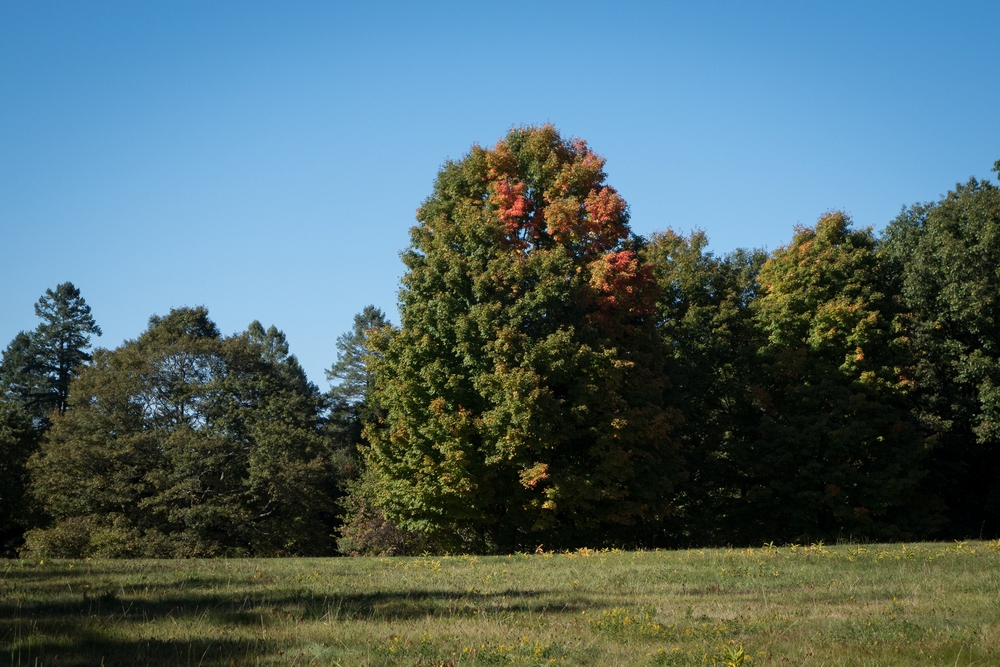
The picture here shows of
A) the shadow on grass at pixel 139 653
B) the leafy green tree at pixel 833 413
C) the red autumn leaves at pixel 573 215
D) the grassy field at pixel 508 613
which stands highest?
the red autumn leaves at pixel 573 215

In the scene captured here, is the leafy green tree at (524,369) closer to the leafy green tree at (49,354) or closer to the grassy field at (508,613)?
the grassy field at (508,613)

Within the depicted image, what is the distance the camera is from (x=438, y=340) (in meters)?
30.5

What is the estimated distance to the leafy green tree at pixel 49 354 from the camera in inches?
2830

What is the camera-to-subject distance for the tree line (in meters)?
29.1

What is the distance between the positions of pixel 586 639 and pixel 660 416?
68.8 ft

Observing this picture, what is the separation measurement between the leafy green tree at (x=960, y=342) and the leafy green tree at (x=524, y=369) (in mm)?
13537

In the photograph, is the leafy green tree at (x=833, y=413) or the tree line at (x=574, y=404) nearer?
the tree line at (x=574, y=404)

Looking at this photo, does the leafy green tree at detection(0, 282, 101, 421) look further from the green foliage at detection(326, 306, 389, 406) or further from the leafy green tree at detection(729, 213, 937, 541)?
the leafy green tree at detection(729, 213, 937, 541)

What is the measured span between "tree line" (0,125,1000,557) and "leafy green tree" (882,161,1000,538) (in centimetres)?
13

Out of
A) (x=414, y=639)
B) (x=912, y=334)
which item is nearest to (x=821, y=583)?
(x=414, y=639)

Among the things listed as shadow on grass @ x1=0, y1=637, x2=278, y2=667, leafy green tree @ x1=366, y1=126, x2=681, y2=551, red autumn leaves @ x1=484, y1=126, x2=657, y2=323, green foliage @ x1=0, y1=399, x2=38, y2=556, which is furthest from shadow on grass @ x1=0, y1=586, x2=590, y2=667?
green foliage @ x1=0, y1=399, x2=38, y2=556

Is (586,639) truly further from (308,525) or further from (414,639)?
(308,525)

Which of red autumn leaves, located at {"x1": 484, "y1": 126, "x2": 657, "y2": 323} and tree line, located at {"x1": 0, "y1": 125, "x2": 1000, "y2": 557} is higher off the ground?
red autumn leaves, located at {"x1": 484, "y1": 126, "x2": 657, "y2": 323}

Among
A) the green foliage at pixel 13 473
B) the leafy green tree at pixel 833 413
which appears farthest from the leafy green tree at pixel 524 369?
the green foliage at pixel 13 473
